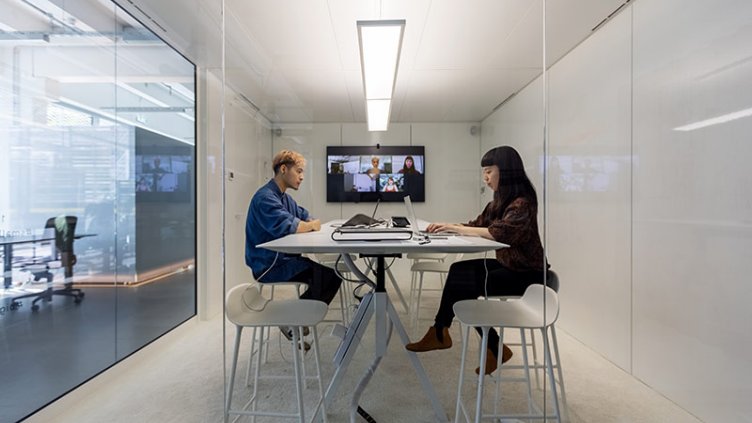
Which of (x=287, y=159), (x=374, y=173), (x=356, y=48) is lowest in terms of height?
(x=374, y=173)

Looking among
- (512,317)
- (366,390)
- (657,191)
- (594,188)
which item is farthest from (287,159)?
(657,191)

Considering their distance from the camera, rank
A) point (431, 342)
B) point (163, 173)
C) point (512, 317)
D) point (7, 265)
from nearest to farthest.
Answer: point (512, 317) < point (7, 265) < point (431, 342) < point (163, 173)

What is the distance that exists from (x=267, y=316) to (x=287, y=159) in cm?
117

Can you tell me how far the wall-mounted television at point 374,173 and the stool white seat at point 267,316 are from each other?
88cm

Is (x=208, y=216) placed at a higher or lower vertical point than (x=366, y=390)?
higher

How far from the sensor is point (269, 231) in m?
2.03

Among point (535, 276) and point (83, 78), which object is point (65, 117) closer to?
point (83, 78)

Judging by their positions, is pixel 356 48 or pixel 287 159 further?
pixel 356 48

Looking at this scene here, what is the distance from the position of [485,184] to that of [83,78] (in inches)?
103

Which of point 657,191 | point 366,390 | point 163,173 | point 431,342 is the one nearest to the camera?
point 431,342

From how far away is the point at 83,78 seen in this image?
2.14 m

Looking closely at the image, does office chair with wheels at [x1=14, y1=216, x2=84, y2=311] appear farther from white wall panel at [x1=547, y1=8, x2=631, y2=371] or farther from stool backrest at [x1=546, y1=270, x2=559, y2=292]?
white wall panel at [x1=547, y1=8, x2=631, y2=371]

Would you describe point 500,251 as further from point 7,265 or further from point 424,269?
point 7,265

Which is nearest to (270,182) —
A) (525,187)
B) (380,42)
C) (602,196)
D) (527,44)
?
(380,42)
